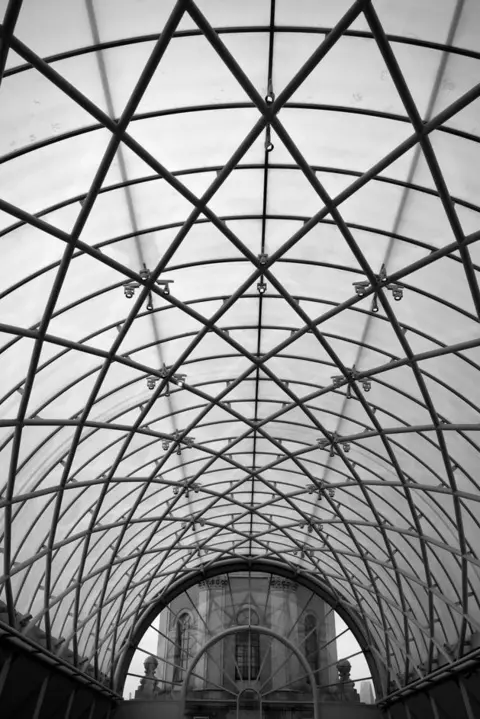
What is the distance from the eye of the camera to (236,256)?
25.4 m

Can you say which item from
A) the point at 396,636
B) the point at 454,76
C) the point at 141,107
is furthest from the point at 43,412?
the point at 396,636

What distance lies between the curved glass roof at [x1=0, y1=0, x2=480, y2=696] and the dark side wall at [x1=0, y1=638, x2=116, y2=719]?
74.0 inches

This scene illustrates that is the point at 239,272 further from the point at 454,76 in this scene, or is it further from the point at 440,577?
the point at 440,577

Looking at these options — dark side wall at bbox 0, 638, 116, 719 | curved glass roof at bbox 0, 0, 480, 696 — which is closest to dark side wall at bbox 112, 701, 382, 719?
dark side wall at bbox 0, 638, 116, 719

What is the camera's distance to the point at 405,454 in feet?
110

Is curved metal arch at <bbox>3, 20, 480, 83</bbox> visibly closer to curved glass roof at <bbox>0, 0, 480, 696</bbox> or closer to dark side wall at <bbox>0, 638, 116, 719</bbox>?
curved glass roof at <bbox>0, 0, 480, 696</bbox>

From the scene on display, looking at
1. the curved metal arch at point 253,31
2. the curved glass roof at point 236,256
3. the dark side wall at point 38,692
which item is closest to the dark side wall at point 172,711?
the dark side wall at point 38,692

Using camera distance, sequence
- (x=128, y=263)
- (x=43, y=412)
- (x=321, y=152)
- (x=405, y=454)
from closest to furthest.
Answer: (x=321, y=152), (x=128, y=263), (x=43, y=412), (x=405, y=454)

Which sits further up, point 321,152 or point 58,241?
point 321,152

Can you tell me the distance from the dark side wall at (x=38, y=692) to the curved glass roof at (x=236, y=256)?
1880mm

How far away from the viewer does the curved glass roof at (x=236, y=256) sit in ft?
54.3

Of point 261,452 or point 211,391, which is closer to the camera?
point 211,391

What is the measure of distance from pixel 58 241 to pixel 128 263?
3.15 m

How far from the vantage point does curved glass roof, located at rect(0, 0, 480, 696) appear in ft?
54.3
